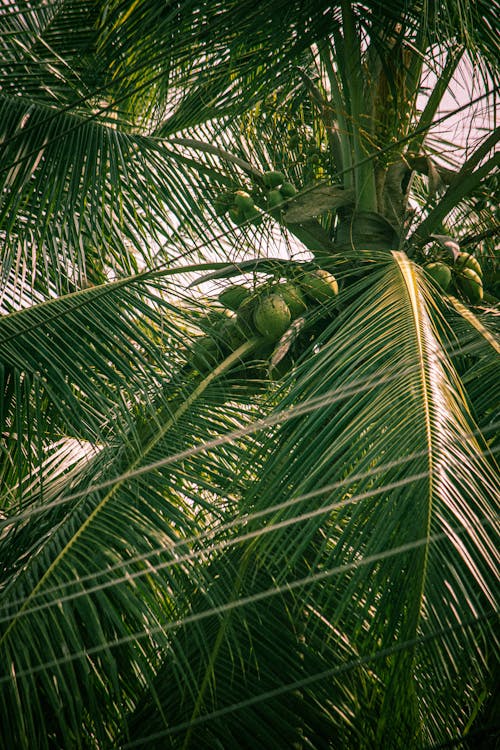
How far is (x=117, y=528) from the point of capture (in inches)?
95.0

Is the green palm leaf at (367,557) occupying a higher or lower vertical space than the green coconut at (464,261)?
lower

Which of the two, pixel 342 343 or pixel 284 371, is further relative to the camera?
pixel 284 371

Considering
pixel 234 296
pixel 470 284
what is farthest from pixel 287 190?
pixel 470 284

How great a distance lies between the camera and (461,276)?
2.98m

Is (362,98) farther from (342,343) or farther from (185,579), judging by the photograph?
(185,579)

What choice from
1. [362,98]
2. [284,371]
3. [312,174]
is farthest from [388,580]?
[312,174]

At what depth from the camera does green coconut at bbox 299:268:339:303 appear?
2.78m

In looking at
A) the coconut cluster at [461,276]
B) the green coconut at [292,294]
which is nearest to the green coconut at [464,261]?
the coconut cluster at [461,276]

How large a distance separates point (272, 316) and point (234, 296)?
229mm

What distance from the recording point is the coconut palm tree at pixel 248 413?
1.84 metres

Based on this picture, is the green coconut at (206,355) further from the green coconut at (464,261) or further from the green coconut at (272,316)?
the green coconut at (464,261)

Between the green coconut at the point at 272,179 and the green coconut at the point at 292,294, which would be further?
the green coconut at the point at 272,179

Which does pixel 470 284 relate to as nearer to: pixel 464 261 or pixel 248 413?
pixel 464 261

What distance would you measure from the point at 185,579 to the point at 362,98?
2045 mm
